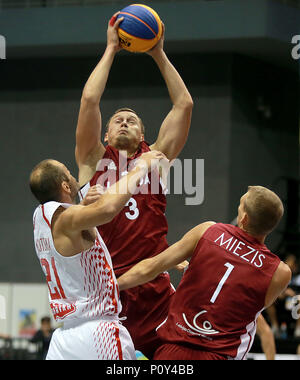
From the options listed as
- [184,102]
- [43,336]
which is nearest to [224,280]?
[184,102]

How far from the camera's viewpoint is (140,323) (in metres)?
4.92

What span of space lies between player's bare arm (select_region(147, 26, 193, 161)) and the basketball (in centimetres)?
12

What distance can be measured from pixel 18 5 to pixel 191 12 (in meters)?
3.69

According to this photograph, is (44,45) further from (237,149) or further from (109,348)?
(109,348)

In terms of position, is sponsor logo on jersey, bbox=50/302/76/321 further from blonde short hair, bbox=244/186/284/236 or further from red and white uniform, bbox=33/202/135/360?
blonde short hair, bbox=244/186/284/236

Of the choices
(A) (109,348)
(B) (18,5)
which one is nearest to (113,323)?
(A) (109,348)

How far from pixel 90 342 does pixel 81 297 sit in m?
0.25

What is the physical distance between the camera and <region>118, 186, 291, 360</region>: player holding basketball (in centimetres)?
425

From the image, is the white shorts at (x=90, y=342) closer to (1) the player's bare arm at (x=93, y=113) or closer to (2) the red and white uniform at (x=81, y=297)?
(2) the red and white uniform at (x=81, y=297)

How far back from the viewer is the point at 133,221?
503 cm

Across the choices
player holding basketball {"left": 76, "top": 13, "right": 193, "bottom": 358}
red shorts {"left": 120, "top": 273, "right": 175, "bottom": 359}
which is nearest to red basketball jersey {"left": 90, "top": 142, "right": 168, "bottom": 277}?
player holding basketball {"left": 76, "top": 13, "right": 193, "bottom": 358}

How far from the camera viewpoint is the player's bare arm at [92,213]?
12.9 ft

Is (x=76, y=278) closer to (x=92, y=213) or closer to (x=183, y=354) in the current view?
Result: (x=92, y=213)

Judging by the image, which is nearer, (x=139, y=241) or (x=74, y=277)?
(x=74, y=277)
